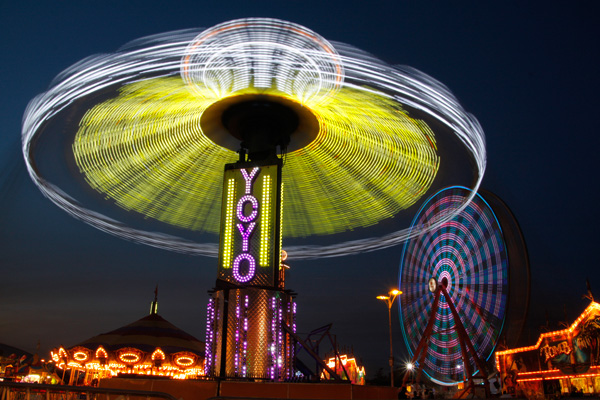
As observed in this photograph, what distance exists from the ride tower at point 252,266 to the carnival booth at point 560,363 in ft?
42.0

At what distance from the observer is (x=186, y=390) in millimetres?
11141

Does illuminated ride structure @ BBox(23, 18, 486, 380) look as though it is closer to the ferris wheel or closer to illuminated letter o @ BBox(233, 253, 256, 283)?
illuminated letter o @ BBox(233, 253, 256, 283)

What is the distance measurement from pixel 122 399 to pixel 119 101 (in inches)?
432

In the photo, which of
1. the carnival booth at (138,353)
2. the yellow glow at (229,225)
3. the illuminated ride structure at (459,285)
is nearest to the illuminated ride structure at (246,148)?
the yellow glow at (229,225)

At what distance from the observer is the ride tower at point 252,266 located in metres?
12.4

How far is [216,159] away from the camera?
60.8ft

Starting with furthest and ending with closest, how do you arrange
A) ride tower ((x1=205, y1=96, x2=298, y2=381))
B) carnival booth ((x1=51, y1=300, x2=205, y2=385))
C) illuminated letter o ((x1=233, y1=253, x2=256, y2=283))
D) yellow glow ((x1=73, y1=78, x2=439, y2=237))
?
carnival booth ((x1=51, y1=300, x2=205, y2=385)) < yellow glow ((x1=73, y1=78, x2=439, y2=237)) < illuminated letter o ((x1=233, y1=253, x2=256, y2=283)) < ride tower ((x1=205, y1=96, x2=298, y2=381))

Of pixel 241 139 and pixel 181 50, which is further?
pixel 241 139

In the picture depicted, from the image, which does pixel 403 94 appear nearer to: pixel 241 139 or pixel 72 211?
pixel 241 139

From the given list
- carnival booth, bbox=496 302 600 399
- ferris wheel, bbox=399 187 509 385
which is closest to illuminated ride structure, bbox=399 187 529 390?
ferris wheel, bbox=399 187 509 385

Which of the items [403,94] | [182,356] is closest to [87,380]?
[182,356]

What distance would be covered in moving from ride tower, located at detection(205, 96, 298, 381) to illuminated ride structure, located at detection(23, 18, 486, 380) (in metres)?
0.04

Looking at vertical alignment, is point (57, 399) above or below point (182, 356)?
below

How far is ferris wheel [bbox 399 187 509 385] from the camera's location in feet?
64.3
